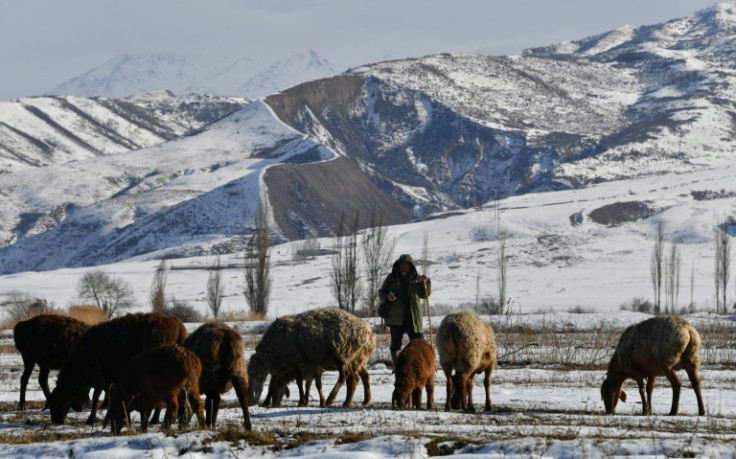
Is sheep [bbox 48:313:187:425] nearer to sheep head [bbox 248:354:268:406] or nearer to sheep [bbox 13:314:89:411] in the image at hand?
sheep [bbox 13:314:89:411]

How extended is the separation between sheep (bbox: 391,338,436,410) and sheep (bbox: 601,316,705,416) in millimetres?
3323

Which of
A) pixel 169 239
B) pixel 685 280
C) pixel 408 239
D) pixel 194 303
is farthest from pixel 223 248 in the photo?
pixel 685 280

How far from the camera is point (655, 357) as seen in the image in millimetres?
18297

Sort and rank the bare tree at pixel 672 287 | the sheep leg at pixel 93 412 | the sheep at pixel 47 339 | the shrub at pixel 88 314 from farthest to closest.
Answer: the bare tree at pixel 672 287 < the shrub at pixel 88 314 < the sheep at pixel 47 339 < the sheep leg at pixel 93 412

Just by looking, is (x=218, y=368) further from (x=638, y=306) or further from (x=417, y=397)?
(x=638, y=306)

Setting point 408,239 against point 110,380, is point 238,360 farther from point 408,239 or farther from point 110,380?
point 408,239

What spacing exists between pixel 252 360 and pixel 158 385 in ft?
17.8

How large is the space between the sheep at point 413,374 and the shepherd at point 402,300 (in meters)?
2.78

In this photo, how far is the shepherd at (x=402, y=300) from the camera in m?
22.2

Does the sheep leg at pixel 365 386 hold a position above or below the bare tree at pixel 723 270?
below

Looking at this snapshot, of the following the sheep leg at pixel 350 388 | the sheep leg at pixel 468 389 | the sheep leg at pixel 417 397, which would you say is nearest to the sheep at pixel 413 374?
the sheep leg at pixel 417 397

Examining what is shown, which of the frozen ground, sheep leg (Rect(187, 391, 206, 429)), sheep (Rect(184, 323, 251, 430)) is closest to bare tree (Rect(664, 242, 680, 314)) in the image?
the frozen ground

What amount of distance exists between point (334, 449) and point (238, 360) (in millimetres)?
4236

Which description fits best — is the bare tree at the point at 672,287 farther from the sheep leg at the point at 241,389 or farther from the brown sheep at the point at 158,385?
the brown sheep at the point at 158,385
